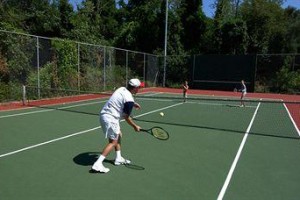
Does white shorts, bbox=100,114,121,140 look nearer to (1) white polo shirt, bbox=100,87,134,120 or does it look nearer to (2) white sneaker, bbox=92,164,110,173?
(1) white polo shirt, bbox=100,87,134,120

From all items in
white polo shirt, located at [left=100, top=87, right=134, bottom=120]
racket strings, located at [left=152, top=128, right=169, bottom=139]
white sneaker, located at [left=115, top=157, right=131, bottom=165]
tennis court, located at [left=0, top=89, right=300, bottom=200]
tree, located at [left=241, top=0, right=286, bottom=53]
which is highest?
tree, located at [left=241, top=0, right=286, bottom=53]

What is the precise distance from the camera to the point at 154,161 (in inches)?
291

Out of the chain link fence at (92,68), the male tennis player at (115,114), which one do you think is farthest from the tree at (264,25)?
the male tennis player at (115,114)

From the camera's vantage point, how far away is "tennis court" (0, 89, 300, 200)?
18.6 feet

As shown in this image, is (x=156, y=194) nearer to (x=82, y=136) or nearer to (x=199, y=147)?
(x=199, y=147)

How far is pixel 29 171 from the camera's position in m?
6.52

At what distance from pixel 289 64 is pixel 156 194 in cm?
2842

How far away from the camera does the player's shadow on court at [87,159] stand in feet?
23.3

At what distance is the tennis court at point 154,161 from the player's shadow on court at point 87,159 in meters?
0.02

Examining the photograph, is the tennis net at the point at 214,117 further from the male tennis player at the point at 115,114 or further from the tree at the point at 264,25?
the tree at the point at 264,25

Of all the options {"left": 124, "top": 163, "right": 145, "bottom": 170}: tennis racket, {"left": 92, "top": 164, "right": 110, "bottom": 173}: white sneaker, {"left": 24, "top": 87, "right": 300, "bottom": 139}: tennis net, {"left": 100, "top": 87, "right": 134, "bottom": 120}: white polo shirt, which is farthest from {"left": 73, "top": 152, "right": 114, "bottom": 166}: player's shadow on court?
{"left": 24, "top": 87, "right": 300, "bottom": 139}: tennis net

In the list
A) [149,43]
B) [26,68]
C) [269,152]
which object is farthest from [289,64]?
[269,152]

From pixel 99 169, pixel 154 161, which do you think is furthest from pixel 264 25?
pixel 99 169

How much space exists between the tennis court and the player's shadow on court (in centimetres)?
2
